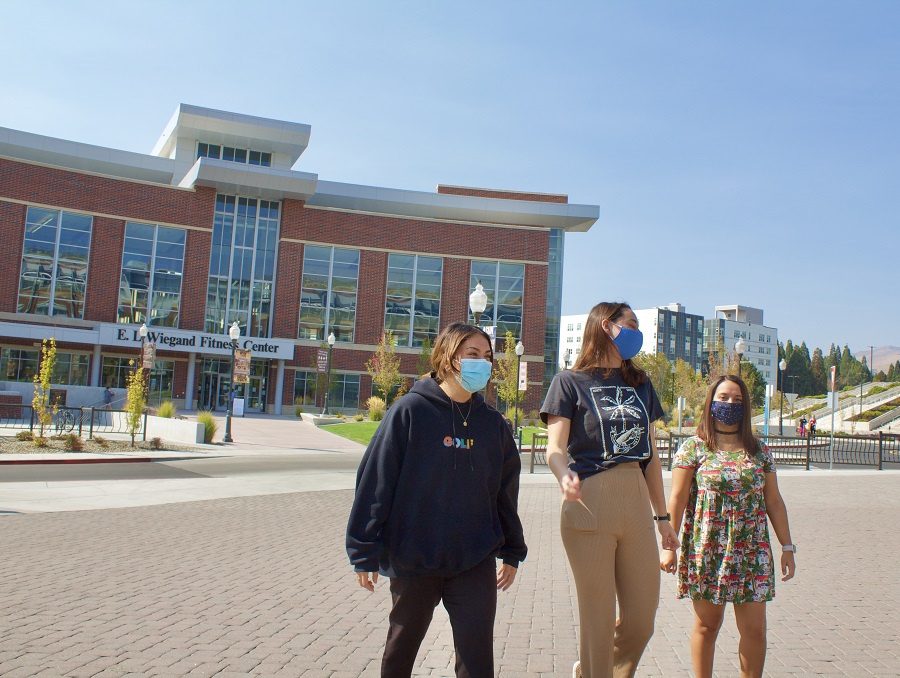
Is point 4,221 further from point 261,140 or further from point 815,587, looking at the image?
point 815,587

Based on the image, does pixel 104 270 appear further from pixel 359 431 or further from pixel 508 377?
pixel 508 377

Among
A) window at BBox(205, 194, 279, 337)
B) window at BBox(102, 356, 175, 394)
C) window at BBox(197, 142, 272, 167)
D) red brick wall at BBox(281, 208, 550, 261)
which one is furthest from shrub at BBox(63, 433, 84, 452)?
window at BBox(197, 142, 272, 167)

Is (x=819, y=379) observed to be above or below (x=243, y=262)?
below

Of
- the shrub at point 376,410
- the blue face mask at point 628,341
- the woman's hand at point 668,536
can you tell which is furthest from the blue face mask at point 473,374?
the shrub at point 376,410

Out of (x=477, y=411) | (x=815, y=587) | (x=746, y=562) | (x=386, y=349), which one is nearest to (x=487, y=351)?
(x=477, y=411)

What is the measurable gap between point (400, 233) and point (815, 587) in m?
47.0

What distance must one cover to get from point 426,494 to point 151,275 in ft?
162

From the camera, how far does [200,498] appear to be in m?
12.5

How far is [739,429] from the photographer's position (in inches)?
160

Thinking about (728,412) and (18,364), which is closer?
(728,412)

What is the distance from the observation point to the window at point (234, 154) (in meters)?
52.3

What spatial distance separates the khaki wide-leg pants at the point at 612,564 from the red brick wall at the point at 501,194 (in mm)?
52198

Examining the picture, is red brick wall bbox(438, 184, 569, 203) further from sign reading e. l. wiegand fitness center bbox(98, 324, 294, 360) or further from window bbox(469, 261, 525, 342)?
sign reading e. l. wiegand fitness center bbox(98, 324, 294, 360)

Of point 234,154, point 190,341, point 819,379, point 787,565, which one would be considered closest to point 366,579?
point 787,565
